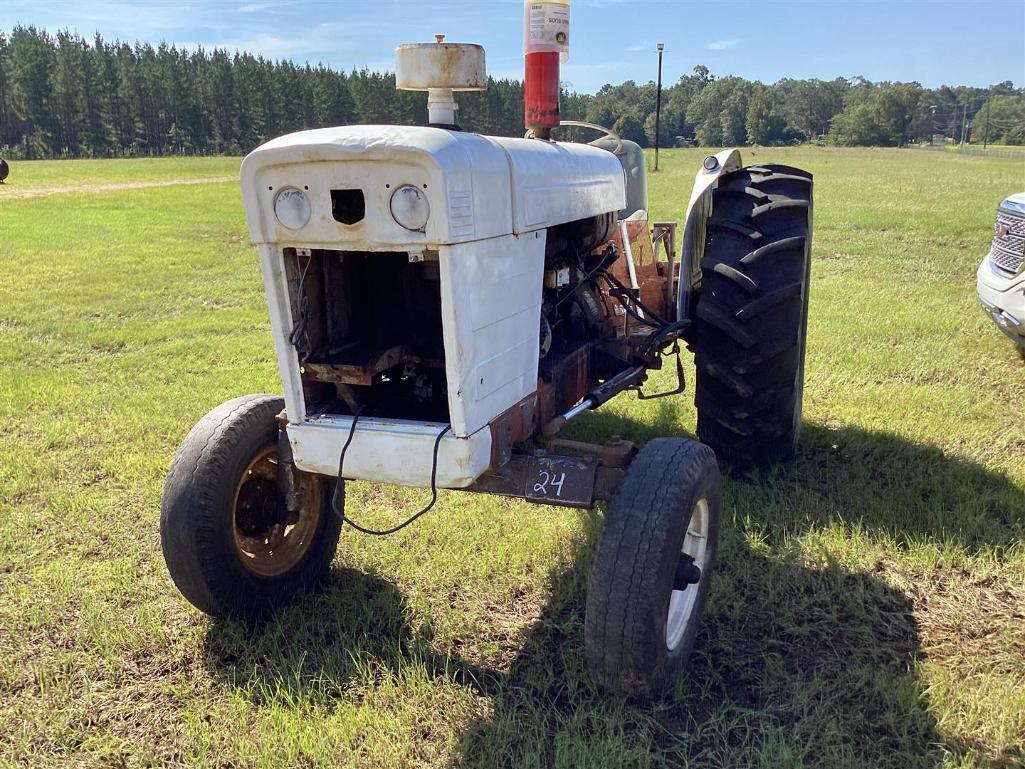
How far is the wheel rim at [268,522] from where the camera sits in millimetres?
3049

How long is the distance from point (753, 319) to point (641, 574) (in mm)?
1641

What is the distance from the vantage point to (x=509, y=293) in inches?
102

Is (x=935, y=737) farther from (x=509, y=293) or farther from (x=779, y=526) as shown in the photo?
(x=509, y=293)

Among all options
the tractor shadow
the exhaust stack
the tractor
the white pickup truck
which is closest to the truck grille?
the white pickup truck

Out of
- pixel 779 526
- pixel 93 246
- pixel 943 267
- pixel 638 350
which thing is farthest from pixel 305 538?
pixel 93 246

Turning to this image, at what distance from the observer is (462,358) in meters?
2.33

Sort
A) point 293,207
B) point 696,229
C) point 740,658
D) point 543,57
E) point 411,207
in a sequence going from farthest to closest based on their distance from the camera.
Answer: point 696,229
point 543,57
point 740,658
point 293,207
point 411,207

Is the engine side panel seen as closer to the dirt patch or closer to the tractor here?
the tractor

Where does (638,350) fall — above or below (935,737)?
above

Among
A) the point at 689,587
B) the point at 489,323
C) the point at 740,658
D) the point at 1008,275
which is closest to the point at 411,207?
the point at 489,323

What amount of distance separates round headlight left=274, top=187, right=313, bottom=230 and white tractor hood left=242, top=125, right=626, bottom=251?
0.01 m

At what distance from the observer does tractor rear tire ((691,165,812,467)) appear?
3562mm

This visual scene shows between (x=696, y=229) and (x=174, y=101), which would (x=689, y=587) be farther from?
(x=174, y=101)

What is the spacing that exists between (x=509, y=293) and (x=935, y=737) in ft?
6.01
